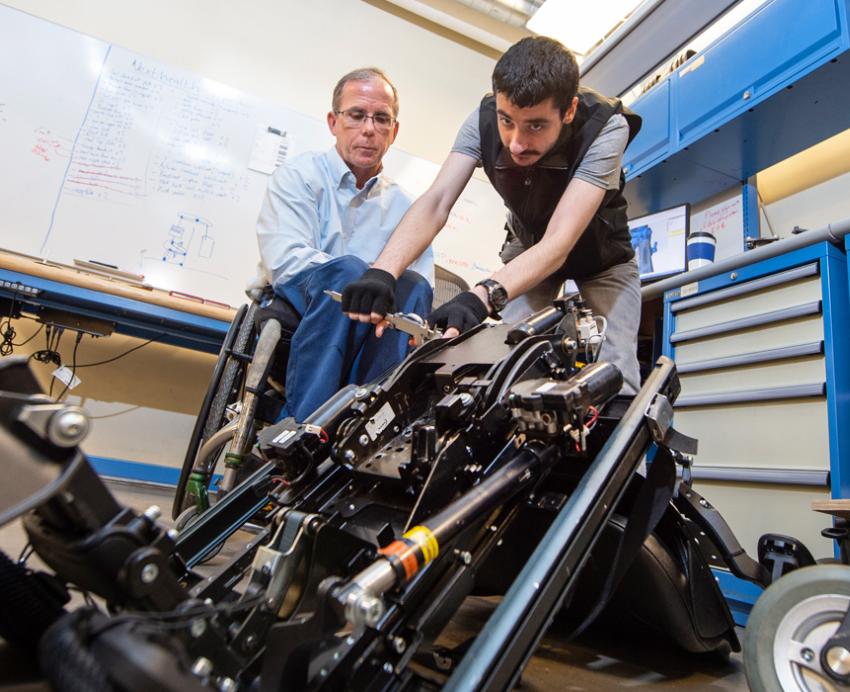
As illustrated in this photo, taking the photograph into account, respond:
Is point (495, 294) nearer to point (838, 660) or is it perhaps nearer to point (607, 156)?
point (607, 156)

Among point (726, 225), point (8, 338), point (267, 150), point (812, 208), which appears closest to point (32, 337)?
point (8, 338)

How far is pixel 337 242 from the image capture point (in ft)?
5.98

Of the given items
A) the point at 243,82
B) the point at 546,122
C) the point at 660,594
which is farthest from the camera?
the point at 243,82

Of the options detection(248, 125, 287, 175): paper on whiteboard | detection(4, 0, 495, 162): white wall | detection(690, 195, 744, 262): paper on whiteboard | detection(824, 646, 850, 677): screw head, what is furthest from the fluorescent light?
detection(824, 646, 850, 677): screw head

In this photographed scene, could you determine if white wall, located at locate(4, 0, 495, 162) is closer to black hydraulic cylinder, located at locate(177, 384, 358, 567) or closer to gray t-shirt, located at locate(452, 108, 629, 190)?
gray t-shirt, located at locate(452, 108, 629, 190)

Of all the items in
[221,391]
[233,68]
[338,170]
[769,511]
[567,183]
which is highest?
[233,68]

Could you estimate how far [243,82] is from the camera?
11.3 ft

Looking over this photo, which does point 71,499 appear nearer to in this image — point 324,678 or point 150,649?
point 150,649

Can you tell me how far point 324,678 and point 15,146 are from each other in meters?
3.40

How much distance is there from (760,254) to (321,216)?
5.08 feet

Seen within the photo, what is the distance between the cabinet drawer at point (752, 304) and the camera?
1.75 m

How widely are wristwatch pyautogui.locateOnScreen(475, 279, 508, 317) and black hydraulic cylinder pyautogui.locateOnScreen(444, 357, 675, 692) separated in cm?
46

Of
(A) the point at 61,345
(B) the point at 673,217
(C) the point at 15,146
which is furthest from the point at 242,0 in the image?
(B) the point at 673,217

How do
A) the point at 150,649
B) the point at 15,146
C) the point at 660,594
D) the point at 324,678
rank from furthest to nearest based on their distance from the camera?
1. the point at 15,146
2. the point at 660,594
3. the point at 324,678
4. the point at 150,649
